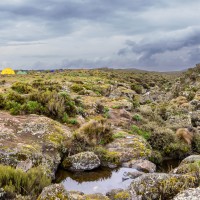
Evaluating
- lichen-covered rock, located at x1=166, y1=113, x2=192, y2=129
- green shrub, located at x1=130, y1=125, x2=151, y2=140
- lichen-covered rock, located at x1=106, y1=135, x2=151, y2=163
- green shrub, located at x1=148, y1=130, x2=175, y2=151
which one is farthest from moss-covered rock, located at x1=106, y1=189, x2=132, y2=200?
lichen-covered rock, located at x1=166, y1=113, x2=192, y2=129

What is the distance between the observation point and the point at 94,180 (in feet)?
35.8

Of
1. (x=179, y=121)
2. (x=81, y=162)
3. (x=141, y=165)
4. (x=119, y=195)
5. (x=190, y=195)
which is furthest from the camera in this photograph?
(x=179, y=121)

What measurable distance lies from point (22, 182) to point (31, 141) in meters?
5.53

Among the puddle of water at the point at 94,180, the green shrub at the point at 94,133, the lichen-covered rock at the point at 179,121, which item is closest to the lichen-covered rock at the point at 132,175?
the puddle of water at the point at 94,180

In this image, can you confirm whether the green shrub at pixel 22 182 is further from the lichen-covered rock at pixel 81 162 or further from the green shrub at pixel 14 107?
the green shrub at pixel 14 107

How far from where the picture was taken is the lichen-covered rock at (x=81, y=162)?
11.7 meters

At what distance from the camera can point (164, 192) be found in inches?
281

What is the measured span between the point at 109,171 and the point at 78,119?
5.99 m

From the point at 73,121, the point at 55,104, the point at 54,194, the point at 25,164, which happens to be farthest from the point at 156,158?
the point at 54,194

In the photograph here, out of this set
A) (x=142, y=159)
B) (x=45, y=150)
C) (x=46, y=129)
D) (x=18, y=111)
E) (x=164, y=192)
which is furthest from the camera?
(x=18, y=111)

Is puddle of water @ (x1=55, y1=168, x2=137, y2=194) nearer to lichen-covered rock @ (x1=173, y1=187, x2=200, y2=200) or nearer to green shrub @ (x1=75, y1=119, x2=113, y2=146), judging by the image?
green shrub @ (x1=75, y1=119, x2=113, y2=146)

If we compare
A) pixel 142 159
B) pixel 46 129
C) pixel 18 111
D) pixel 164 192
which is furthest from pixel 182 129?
pixel 164 192

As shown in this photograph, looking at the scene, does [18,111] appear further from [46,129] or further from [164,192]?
[164,192]

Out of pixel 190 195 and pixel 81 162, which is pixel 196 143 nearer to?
pixel 81 162
